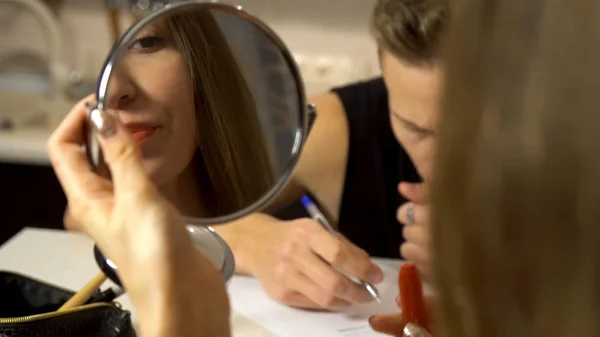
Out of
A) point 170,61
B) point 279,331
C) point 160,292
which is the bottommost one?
point 279,331

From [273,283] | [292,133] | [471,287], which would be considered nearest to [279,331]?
[273,283]

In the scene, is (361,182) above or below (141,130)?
below

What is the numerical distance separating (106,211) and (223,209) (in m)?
0.15

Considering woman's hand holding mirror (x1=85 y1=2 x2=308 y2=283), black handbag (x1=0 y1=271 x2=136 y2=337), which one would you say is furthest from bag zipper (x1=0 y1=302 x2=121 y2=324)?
woman's hand holding mirror (x1=85 y1=2 x2=308 y2=283)

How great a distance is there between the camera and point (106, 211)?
0.61 metres

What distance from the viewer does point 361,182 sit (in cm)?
119

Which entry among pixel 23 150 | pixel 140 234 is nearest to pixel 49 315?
pixel 140 234

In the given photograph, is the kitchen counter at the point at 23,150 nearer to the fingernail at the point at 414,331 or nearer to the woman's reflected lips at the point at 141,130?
the woman's reflected lips at the point at 141,130

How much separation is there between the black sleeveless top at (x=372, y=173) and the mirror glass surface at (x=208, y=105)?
43 centimetres

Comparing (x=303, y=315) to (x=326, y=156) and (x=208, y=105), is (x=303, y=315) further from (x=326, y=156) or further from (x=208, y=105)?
(x=326, y=156)

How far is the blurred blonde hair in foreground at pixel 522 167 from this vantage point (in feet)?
1.06

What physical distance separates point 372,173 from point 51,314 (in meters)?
0.66

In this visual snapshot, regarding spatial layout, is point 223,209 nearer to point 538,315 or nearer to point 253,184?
point 253,184

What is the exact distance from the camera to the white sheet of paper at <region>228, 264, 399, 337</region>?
2.58 feet
